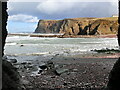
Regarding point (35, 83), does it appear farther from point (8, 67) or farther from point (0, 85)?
point (0, 85)

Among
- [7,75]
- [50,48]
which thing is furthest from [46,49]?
[7,75]

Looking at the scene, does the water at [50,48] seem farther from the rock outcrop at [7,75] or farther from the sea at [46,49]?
the rock outcrop at [7,75]

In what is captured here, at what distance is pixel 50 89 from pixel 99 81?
143 inches

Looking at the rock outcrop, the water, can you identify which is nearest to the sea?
the water

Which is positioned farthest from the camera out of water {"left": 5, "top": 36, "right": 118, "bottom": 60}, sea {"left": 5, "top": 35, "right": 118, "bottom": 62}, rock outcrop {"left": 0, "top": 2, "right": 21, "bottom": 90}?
water {"left": 5, "top": 36, "right": 118, "bottom": 60}

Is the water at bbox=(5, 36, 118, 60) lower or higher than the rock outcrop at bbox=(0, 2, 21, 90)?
lower

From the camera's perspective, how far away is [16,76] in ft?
Result: 31.6

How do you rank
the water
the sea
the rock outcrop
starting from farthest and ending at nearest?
the water → the sea → the rock outcrop

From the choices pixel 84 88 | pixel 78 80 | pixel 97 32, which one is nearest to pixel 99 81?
pixel 78 80

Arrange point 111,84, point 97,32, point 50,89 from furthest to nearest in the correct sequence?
1. point 97,32
2. point 50,89
3. point 111,84

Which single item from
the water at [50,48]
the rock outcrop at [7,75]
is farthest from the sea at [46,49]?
the rock outcrop at [7,75]

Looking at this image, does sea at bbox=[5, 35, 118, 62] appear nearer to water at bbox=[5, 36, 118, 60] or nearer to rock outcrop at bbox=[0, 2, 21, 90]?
water at bbox=[5, 36, 118, 60]

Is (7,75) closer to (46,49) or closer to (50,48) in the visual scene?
(46,49)

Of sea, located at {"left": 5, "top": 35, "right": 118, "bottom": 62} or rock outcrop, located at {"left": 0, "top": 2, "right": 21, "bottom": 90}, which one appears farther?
sea, located at {"left": 5, "top": 35, "right": 118, "bottom": 62}
